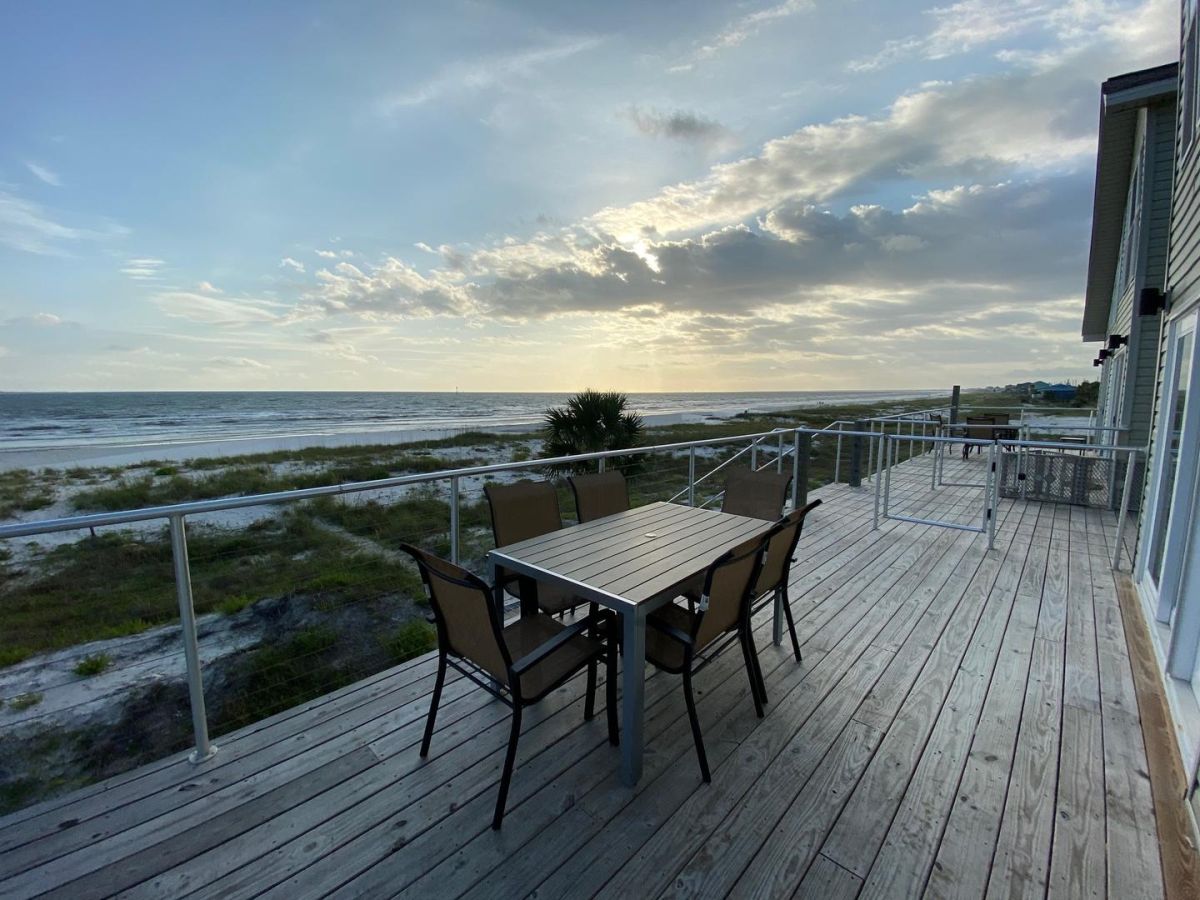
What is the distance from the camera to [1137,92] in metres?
4.70

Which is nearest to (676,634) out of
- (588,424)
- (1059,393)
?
(588,424)

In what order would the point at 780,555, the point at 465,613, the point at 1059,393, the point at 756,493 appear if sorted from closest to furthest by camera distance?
the point at 465,613 → the point at 780,555 → the point at 756,493 → the point at 1059,393

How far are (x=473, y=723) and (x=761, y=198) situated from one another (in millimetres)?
7623

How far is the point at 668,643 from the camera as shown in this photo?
1.84 metres

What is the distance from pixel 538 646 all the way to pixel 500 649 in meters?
0.38

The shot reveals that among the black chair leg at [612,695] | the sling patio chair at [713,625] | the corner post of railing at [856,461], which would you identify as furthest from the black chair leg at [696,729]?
the corner post of railing at [856,461]

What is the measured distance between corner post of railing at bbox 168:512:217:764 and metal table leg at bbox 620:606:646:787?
4.65 ft

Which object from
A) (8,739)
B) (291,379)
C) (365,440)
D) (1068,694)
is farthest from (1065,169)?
(291,379)

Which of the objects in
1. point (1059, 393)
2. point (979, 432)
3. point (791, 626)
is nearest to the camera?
point (791, 626)

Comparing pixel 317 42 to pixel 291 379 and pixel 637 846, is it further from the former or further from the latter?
pixel 291 379

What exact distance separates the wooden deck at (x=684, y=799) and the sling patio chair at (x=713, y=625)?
249 millimetres

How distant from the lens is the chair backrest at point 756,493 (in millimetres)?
2893

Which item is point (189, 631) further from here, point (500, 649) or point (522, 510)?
point (522, 510)

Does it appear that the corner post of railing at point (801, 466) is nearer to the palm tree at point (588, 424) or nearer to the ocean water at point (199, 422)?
the palm tree at point (588, 424)
